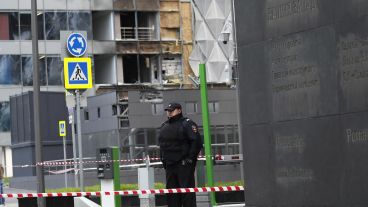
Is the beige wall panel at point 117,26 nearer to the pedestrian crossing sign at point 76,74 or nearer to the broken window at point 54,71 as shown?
the broken window at point 54,71

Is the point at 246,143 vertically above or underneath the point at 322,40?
underneath

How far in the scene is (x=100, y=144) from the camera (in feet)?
118

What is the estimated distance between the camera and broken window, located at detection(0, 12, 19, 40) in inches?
2539

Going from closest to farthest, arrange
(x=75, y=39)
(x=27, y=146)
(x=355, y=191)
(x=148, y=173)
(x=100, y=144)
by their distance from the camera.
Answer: (x=355, y=191), (x=148, y=173), (x=75, y=39), (x=100, y=144), (x=27, y=146)

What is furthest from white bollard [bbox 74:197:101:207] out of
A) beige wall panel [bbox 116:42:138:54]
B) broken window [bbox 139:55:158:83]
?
broken window [bbox 139:55:158:83]

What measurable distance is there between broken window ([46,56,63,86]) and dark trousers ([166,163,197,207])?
51.2 m

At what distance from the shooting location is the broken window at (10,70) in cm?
6419

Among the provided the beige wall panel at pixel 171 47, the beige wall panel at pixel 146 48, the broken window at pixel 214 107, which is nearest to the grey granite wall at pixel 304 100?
the broken window at pixel 214 107

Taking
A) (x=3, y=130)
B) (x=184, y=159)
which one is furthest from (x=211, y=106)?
(x=3, y=130)

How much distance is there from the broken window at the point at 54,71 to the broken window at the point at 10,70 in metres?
2.18

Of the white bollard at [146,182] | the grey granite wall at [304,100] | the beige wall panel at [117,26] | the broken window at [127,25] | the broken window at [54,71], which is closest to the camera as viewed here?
the grey granite wall at [304,100]

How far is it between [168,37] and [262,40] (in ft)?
181

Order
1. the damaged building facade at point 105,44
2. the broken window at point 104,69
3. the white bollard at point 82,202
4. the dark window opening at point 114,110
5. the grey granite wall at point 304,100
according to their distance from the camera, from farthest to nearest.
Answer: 1. the broken window at point 104,69
2. the damaged building facade at point 105,44
3. the dark window opening at point 114,110
4. the white bollard at point 82,202
5. the grey granite wall at point 304,100

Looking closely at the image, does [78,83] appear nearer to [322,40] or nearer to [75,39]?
[75,39]
